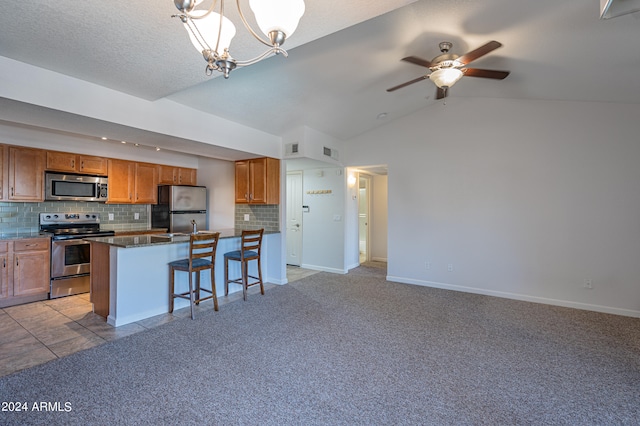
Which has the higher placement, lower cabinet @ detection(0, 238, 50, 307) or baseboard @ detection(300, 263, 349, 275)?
lower cabinet @ detection(0, 238, 50, 307)

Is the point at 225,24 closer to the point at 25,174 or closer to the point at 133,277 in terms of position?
the point at 133,277

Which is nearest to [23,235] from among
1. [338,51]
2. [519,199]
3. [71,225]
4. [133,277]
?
[71,225]

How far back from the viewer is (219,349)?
2750 millimetres

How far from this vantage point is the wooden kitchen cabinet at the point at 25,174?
13.3ft

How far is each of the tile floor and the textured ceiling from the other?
2.48 m

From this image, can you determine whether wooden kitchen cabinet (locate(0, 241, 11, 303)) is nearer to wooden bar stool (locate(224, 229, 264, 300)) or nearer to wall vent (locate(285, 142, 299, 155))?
wooden bar stool (locate(224, 229, 264, 300))

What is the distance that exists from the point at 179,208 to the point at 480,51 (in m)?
5.11

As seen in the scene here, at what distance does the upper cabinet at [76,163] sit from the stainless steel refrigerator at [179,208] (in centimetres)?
99

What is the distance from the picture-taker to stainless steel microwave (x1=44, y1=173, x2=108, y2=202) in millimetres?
4367

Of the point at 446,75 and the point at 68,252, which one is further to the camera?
the point at 68,252

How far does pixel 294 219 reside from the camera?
259 inches

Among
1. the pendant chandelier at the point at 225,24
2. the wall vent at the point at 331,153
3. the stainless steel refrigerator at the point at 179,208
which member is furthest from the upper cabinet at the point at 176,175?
the pendant chandelier at the point at 225,24

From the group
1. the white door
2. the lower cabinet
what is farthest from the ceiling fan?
the lower cabinet

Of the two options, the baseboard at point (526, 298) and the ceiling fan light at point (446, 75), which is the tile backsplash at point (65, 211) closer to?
the baseboard at point (526, 298)
